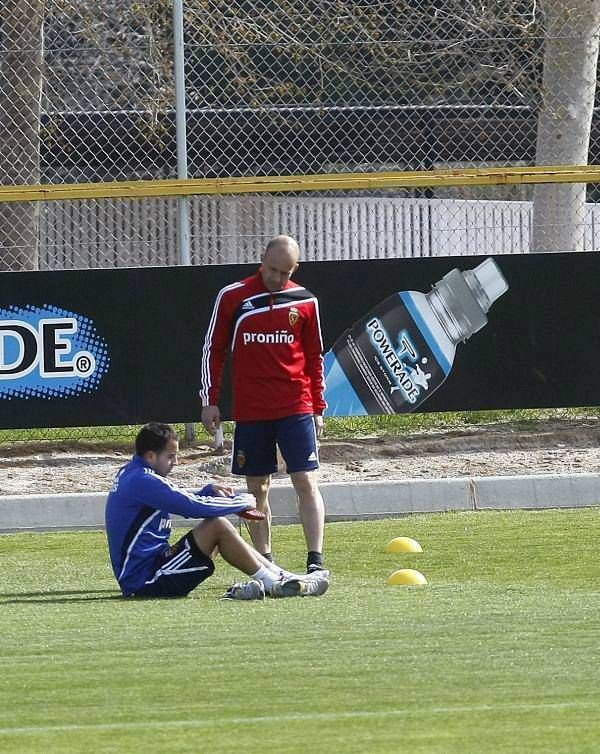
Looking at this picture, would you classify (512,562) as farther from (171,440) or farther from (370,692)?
(370,692)

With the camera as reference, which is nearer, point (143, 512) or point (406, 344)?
point (143, 512)

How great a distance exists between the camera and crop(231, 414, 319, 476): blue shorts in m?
8.51

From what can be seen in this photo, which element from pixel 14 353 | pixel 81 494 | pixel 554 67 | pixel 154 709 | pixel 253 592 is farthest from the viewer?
pixel 554 67

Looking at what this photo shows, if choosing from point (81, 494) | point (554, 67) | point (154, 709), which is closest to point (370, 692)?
point (154, 709)

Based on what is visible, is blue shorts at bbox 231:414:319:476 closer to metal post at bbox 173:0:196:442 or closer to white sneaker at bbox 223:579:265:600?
white sneaker at bbox 223:579:265:600

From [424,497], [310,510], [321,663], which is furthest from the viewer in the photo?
[424,497]

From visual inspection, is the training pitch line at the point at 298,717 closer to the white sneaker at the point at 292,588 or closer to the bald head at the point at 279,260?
the white sneaker at the point at 292,588

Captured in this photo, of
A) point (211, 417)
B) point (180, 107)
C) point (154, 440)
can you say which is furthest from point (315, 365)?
point (180, 107)

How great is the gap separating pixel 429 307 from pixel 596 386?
1.52 meters

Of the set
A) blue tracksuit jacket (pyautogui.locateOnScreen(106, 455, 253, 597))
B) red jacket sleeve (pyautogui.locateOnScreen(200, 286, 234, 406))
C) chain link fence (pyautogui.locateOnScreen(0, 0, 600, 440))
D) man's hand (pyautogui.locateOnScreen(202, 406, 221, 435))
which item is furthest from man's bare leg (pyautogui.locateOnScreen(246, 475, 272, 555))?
chain link fence (pyautogui.locateOnScreen(0, 0, 600, 440))

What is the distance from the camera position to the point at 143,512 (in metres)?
7.60

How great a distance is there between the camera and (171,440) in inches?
303

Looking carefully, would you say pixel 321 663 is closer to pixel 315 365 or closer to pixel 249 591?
pixel 249 591

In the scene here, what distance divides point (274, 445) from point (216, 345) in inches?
25.4
